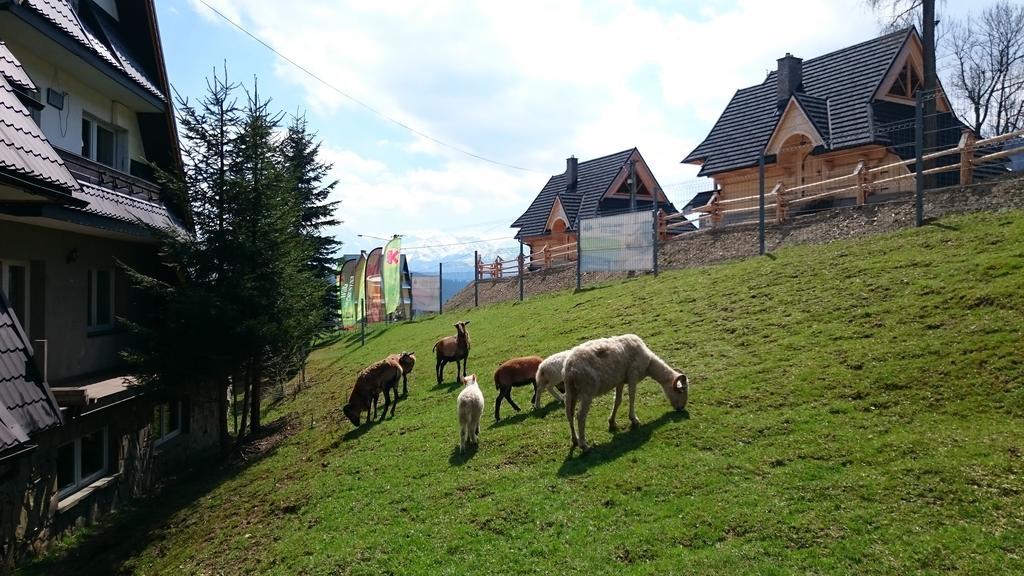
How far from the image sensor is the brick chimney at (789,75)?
28.7 metres

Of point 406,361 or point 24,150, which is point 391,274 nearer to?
point 406,361

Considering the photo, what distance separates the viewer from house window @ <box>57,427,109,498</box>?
35.2 ft

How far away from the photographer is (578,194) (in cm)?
4431

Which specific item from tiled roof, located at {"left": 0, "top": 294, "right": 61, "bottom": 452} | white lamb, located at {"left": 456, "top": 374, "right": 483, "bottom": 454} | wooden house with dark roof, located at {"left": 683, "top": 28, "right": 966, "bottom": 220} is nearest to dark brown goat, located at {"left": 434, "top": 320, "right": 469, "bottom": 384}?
white lamb, located at {"left": 456, "top": 374, "right": 483, "bottom": 454}

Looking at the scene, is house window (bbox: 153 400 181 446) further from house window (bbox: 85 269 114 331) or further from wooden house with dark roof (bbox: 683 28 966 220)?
wooden house with dark roof (bbox: 683 28 966 220)

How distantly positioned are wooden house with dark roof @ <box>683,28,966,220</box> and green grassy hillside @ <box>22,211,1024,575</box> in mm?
12148

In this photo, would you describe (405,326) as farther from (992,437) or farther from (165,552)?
(992,437)

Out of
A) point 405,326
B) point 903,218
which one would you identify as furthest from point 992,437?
point 405,326

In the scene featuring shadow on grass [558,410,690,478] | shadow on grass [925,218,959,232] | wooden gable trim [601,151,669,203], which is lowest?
shadow on grass [558,410,690,478]

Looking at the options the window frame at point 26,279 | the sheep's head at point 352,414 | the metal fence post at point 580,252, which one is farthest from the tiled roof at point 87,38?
the metal fence post at point 580,252

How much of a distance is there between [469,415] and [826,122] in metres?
22.9

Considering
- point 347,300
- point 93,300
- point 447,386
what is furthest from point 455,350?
point 347,300

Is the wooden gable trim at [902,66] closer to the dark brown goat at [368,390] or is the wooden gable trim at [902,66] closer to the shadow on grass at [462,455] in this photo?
the dark brown goat at [368,390]

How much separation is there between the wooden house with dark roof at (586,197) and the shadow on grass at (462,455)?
31.4 meters
